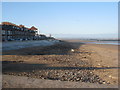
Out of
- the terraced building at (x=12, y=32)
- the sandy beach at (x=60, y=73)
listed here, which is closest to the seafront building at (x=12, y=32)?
the terraced building at (x=12, y=32)

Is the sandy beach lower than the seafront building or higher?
lower

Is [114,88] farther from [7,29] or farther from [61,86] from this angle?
[7,29]

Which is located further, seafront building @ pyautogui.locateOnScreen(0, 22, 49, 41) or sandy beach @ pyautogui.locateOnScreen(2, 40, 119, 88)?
seafront building @ pyautogui.locateOnScreen(0, 22, 49, 41)

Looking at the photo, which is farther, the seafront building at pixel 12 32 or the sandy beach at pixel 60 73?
the seafront building at pixel 12 32

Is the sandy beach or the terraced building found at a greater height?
the terraced building

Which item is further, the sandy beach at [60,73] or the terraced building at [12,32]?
the terraced building at [12,32]

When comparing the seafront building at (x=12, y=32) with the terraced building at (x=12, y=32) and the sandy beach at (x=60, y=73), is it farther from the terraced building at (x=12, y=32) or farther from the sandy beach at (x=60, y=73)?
the sandy beach at (x=60, y=73)

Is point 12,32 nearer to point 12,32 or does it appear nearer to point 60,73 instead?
point 12,32

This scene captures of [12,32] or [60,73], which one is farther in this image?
[12,32]

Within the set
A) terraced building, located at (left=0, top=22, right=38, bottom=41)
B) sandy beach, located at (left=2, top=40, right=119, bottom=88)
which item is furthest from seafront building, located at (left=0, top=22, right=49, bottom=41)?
sandy beach, located at (left=2, top=40, right=119, bottom=88)

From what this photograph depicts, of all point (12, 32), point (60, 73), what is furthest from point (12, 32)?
point (60, 73)

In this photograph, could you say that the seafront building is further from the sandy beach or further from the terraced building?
the sandy beach

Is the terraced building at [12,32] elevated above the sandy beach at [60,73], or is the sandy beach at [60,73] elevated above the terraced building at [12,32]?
the terraced building at [12,32]

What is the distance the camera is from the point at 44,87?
4.54 m
